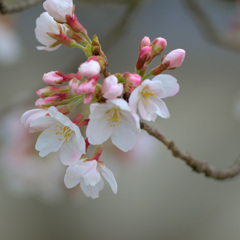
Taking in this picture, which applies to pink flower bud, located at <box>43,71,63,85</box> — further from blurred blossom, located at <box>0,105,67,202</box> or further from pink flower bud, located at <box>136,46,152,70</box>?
blurred blossom, located at <box>0,105,67,202</box>

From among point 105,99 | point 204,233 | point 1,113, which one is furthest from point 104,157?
point 204,233

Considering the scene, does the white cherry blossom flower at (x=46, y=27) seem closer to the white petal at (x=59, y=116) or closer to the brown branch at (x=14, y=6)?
the white petal at (x=59, y=116)

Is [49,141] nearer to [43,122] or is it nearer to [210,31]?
[43,122]

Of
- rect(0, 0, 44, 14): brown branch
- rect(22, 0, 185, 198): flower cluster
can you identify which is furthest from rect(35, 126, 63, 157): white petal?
rect(0, 0, 44, 14): brown branch

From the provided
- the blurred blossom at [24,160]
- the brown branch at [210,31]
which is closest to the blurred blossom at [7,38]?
the blurred blossom at [24,160]

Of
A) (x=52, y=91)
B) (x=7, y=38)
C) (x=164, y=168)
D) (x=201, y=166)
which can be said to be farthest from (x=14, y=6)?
(x=164, y=168)

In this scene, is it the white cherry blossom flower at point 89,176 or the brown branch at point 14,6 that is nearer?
the white cherry blossom flower at point 89,176

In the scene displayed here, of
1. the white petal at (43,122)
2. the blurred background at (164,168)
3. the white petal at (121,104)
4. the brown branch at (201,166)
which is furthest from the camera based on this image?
the blurred background at (164,168)

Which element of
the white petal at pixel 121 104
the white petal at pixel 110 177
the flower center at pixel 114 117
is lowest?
the white petal at pixel 110 177
